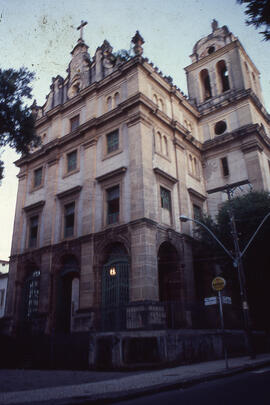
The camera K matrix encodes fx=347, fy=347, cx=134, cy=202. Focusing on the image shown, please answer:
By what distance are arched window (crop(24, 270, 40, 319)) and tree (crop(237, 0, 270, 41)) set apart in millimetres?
22543

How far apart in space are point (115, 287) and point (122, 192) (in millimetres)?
5955

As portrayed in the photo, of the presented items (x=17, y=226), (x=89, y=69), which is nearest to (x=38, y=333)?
(x=17, y=226)

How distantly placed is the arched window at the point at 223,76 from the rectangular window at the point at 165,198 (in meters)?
15.5

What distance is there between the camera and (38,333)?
23.1 m

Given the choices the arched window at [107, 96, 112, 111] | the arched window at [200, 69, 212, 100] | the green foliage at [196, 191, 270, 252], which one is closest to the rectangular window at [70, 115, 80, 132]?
the arched window at [107, 96, 112, 111]

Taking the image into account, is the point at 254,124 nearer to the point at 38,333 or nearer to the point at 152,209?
the point at 152,209

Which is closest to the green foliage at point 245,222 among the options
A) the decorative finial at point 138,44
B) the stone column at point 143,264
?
the stone column at point 143,264

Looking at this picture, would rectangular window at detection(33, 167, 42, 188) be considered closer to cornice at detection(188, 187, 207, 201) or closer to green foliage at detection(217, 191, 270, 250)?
cornice at detection(188, 187, 207, 201)

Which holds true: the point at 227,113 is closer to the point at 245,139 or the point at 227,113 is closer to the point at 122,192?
the point at 245,139

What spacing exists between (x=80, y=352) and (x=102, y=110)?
17471 mm

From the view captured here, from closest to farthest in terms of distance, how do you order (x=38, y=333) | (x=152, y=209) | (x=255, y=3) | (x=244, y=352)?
(x=255, y=3)
(x=244, y=352)
(x=152, y=209)
(x=38, y=333)

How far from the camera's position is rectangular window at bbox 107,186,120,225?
22859 mm

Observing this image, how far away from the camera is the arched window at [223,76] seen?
34.0m

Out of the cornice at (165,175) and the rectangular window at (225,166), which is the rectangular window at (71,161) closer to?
the cornice at (165,175)
